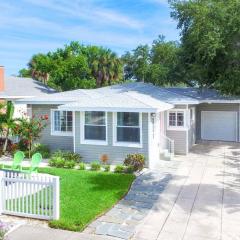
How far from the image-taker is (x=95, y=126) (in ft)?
58.5

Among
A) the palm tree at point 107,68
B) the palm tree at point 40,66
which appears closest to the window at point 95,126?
the palm tree at point 107,68

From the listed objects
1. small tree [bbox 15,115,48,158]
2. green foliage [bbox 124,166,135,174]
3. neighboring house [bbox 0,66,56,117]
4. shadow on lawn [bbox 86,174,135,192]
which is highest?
neighboring house [bbox 0,66,56,117]

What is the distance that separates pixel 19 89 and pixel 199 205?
2787cm

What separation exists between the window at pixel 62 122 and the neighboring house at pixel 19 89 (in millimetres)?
12341

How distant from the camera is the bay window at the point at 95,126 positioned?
17.7m

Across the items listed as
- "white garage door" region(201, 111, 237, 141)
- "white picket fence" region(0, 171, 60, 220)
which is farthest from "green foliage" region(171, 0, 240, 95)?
"white picket fence" region(0, 171, 60, 220)

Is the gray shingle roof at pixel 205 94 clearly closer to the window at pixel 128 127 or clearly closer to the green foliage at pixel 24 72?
the window at pixel 128 127

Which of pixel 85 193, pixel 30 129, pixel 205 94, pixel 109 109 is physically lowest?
pixel 85 193

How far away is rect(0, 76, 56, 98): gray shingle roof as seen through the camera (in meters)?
33.5

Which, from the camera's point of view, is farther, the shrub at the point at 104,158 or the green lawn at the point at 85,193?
the shrub at the point at 104,158

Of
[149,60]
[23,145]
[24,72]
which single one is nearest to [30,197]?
[23,145]

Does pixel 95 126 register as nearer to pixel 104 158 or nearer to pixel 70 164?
pixel 104 158

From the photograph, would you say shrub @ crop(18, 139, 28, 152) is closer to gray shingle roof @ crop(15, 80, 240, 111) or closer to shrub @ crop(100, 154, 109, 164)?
gray shingle roof @ crop(15, 80, 240, 111)

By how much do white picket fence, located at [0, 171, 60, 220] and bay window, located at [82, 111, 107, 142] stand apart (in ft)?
24.9
